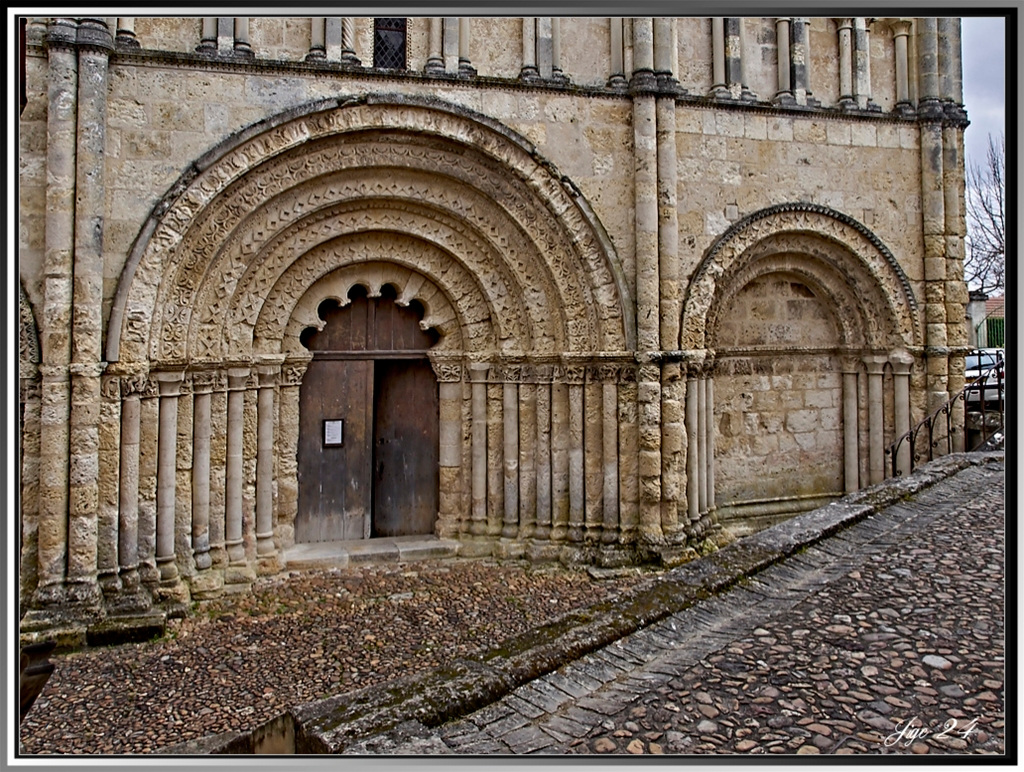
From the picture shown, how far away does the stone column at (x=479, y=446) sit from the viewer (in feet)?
24.6

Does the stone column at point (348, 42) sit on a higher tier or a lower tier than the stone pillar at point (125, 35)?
higher

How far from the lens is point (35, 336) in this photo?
562cm

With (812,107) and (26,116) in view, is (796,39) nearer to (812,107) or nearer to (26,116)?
(812,107)

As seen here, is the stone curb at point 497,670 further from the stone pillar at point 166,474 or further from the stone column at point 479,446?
the stone column at point 479,446

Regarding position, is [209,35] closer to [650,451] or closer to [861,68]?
[650,451]

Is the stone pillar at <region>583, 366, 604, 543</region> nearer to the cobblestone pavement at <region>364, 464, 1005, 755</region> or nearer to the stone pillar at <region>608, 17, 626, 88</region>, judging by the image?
the stone pillar at <region>608, 17, 626, 88</region>

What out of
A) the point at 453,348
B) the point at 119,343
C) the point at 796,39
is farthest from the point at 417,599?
the point at 796,39

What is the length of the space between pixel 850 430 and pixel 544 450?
3.84m

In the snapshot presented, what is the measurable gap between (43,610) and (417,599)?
2796mm

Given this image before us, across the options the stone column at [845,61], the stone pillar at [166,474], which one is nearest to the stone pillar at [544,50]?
the stone column at [845,61]

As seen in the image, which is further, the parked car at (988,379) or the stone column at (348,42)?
the parked car at (988,379)

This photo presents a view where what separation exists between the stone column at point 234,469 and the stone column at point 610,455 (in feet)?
11.0

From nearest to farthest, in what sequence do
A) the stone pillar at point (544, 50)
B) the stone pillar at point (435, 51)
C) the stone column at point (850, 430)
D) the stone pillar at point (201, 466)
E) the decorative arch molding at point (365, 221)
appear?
the decorative arch molding at point (365, 221)
the stone pillar at point (201, 466)
the stone pillar at point (435, 51)
the stone pillar at point (544, 50)
the stone column at point (850, 430)

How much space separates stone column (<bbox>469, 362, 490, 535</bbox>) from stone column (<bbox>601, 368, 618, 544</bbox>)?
4.04ft
